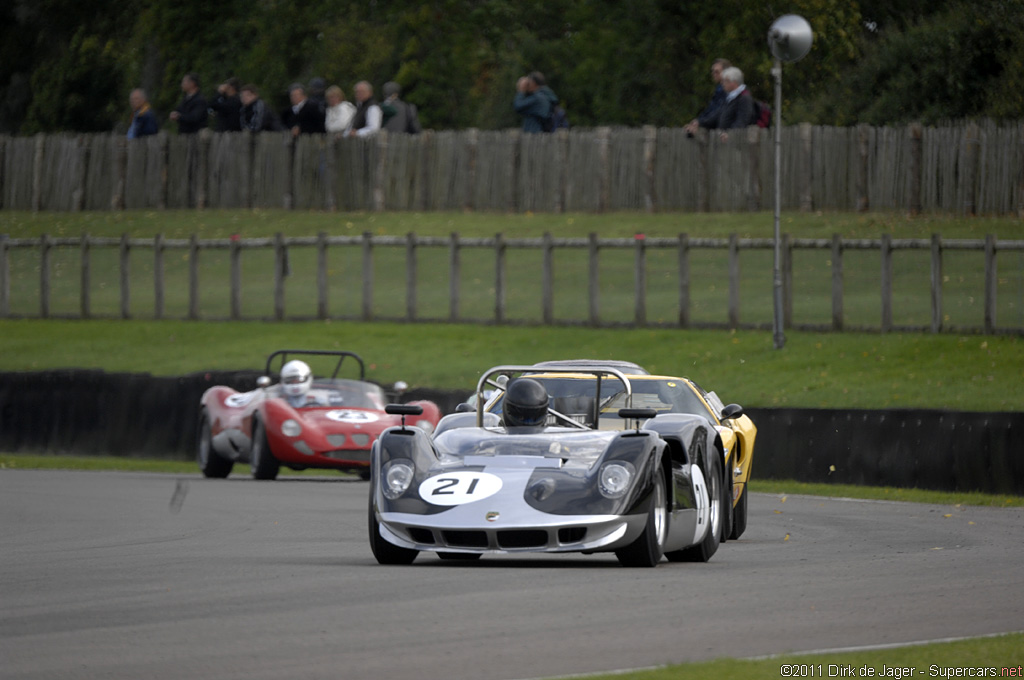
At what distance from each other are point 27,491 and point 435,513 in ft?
27.2

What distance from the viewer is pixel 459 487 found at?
10.1 m

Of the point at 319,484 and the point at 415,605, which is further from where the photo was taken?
the point at 319,484

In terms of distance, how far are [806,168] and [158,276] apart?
10.8 metres

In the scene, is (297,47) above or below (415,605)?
above

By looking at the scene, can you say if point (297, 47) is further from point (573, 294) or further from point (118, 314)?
point (573, 294)

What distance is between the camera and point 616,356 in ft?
80.6

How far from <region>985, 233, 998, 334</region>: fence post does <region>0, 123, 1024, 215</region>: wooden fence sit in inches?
247

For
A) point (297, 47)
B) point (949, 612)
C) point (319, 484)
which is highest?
point (297, 47)

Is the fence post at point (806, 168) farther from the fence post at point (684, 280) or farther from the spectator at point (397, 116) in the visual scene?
the spectator at point (397, 116)

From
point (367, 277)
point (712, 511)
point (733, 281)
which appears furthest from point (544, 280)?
point (712, 511)

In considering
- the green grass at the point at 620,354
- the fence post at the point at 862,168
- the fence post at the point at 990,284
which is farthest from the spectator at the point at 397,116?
the fence post at the point at 990,284

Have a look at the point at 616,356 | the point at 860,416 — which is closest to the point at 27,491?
the point at 860,416

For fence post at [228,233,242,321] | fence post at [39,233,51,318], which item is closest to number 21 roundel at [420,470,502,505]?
fence post at [228,233,242,321]

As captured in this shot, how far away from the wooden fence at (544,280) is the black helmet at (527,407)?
13012mm
